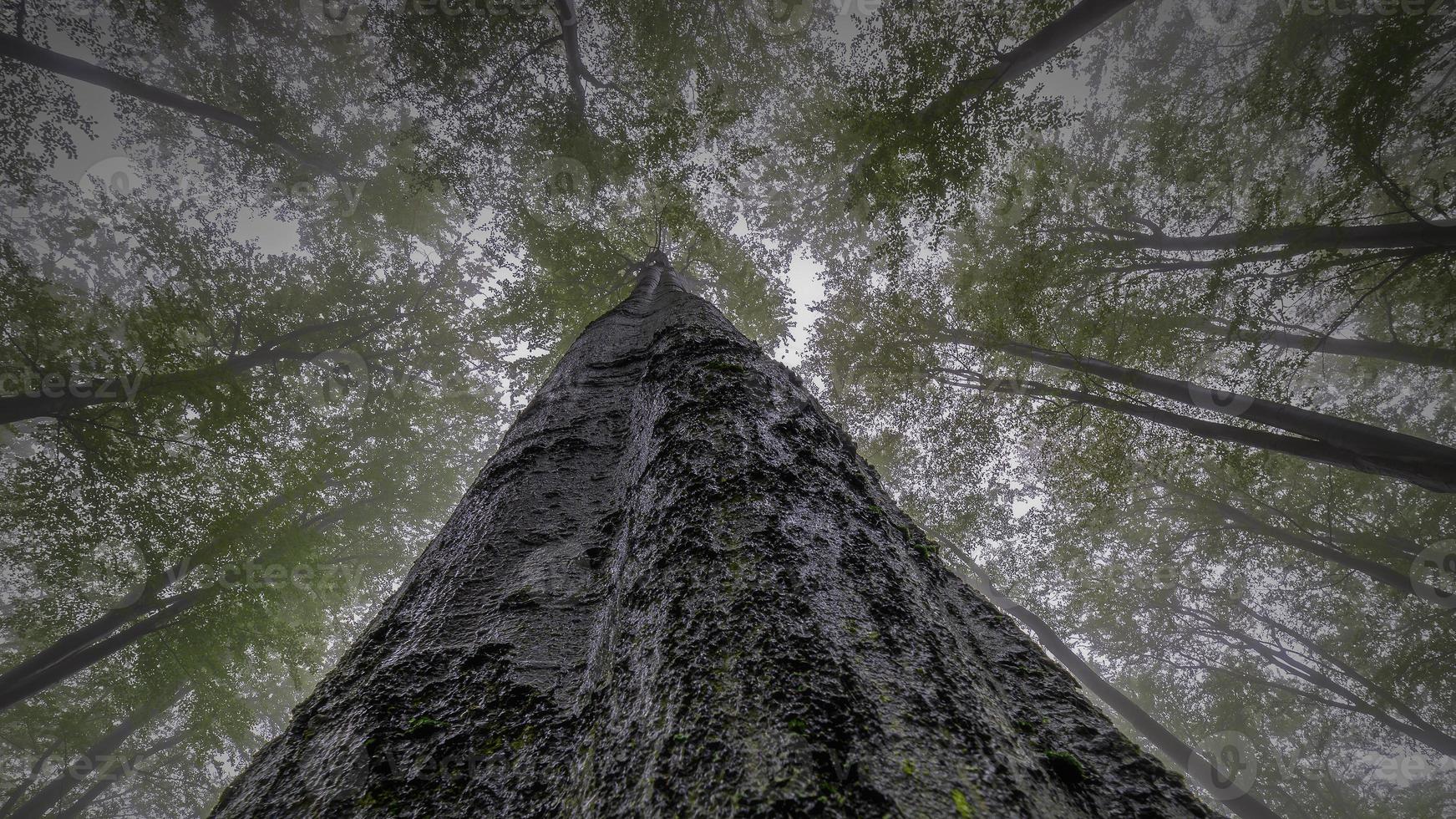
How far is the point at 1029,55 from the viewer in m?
5.27

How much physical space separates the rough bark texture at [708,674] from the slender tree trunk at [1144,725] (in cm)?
857

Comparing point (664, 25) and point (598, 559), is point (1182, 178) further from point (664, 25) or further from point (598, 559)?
point (598, 559)

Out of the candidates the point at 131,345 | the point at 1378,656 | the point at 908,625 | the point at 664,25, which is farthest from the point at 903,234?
the point at 1378,656

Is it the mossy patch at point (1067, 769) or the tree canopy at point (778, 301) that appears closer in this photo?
the mossy patch at point (1067, 769)

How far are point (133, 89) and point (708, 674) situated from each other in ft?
44.0

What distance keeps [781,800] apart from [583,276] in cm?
844

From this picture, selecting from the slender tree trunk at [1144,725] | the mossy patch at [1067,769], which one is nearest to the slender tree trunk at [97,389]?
the mossy patch at [1067,769]

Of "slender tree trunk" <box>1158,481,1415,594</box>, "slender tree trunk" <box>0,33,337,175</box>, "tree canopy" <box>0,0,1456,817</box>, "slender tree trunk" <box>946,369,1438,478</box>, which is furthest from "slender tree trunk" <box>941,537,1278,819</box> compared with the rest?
"slender tree trunk" <box>0,33,337,175</box>

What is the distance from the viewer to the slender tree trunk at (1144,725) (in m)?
8.72

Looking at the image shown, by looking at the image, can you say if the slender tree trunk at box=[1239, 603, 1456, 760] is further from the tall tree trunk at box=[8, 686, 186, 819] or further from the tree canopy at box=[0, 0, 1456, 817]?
the tall tree trunk at box=[8, 686, 186, 819]

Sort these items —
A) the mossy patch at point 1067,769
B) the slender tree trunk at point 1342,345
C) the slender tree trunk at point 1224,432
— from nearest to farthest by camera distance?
the mossy patch at point 1067,769, the slender tree trunk at point 1224,432, the slender tree trunk at point 1342,345

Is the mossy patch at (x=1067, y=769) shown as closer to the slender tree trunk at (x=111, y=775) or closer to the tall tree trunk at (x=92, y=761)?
the tall tree trunk at (x=92, y=761)

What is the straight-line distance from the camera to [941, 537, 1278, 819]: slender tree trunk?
8719mm

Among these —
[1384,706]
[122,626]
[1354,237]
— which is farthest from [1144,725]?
[122,626]
